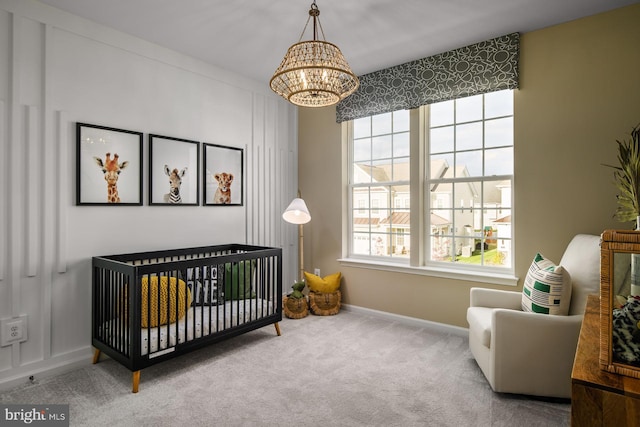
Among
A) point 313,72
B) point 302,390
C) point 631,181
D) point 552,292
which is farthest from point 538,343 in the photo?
point 313,72

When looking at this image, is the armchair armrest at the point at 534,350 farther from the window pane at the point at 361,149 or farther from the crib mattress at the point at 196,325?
the window pane at the point at 361,149

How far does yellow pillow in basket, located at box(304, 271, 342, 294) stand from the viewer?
12.8 feet

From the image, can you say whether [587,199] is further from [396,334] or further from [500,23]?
[396,334]

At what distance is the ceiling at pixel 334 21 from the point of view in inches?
98.0

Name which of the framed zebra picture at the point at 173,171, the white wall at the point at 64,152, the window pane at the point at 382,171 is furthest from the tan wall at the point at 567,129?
the white wall at the point at 64,152

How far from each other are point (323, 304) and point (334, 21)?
269 centimetres

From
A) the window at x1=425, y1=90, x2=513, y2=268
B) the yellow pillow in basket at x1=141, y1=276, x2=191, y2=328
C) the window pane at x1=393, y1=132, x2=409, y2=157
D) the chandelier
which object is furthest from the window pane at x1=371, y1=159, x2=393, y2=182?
the yellow pillow in basket at x1=141, y1=276, x2=191, y2=328

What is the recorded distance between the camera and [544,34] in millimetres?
2832

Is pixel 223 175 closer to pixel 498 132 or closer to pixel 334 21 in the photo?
pixel 334 21

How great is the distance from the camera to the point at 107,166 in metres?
2.80

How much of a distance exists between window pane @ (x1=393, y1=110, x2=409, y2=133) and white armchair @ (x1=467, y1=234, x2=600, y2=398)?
197 cm

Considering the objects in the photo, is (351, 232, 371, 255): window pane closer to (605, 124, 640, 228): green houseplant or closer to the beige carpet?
the beige carpet

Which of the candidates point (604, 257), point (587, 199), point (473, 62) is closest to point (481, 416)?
point (604, 257)

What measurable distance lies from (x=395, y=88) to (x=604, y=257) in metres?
3.01
